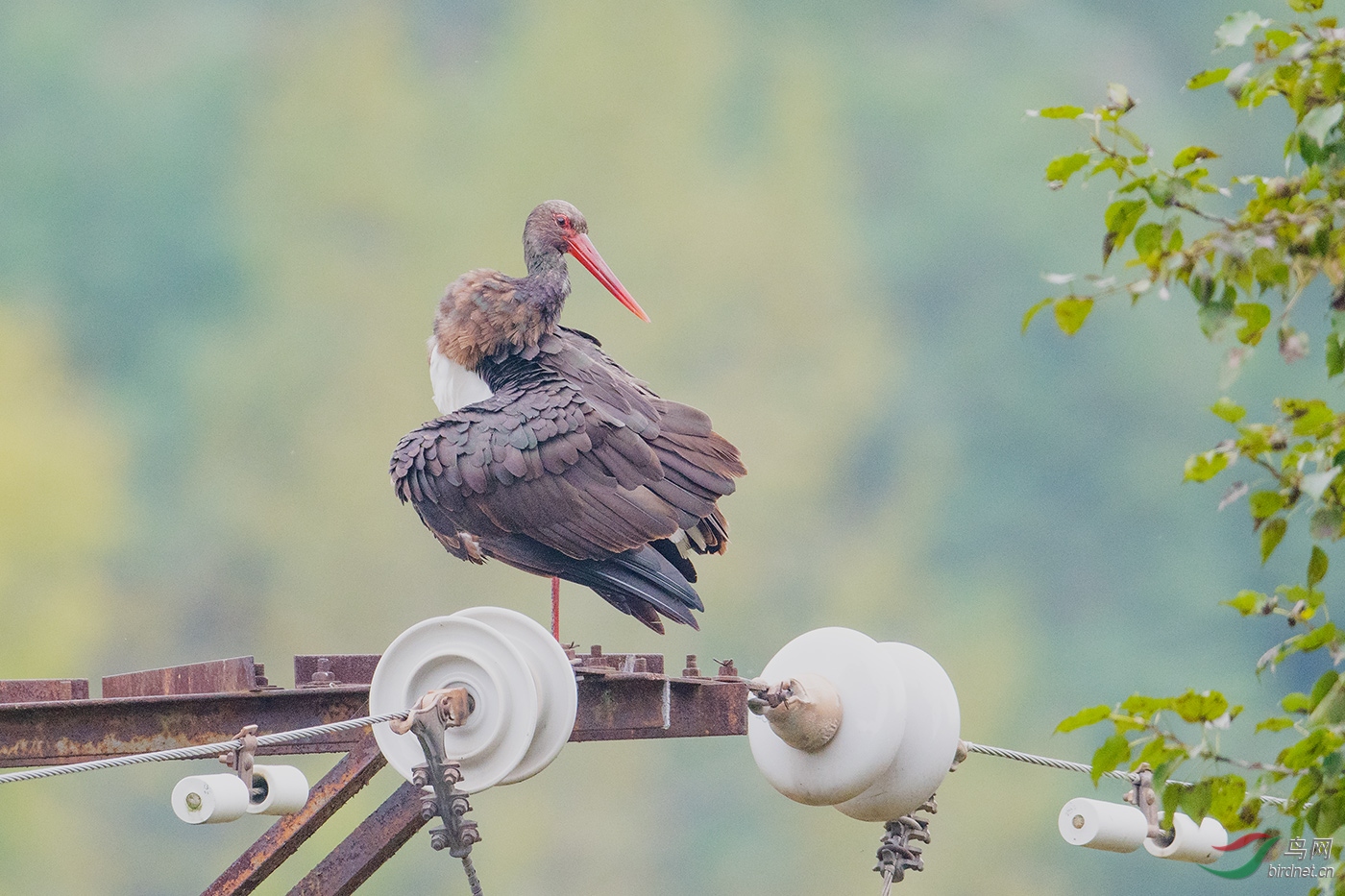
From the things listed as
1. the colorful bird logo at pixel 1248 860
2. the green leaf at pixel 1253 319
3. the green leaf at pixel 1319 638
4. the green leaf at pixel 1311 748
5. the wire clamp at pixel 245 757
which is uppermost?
the green leaf at pixel 1253 319

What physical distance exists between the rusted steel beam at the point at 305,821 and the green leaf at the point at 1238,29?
7.56ft

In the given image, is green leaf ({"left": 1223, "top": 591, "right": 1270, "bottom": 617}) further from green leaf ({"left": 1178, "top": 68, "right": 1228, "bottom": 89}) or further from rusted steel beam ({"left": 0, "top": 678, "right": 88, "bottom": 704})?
rusted steel beam ({"left": 0, "top": 678, "right": 88, "bottom": 704})

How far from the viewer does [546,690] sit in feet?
9.53

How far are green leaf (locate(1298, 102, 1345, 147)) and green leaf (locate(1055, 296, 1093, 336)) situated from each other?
29 centimetres

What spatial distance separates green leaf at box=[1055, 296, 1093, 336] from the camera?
1851 millimetres

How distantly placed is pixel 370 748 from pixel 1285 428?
2.22 meters

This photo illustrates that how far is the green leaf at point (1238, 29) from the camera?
1823 mm

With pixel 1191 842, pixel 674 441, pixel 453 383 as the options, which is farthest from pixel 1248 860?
pixel 453 383

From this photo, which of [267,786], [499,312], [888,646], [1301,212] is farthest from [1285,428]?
[499,312]

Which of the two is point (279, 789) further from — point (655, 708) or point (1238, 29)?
point (1238, 29)

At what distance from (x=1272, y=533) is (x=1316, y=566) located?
85mm

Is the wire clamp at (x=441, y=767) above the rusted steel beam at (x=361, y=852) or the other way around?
above

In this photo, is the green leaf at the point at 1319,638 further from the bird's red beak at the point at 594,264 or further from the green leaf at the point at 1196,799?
the bird's red beak at the point at 594,264

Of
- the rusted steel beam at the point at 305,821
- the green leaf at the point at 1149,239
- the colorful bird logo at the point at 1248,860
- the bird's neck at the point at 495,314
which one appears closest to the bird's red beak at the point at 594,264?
the bird's neck at the point at 495,314
